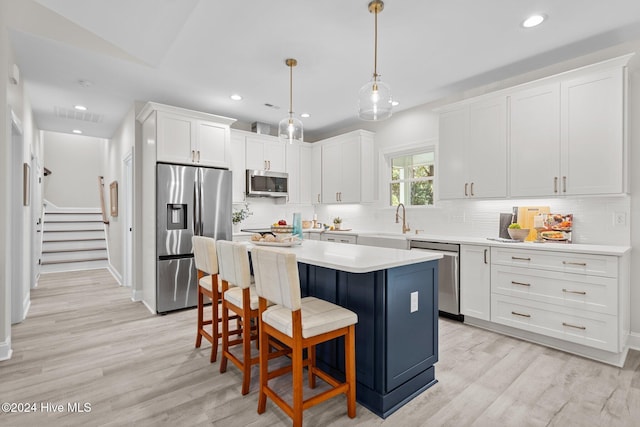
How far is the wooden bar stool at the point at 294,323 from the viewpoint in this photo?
178 centimetres

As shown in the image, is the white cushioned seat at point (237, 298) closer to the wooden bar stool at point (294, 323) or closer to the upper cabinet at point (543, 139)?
the wooden bar stool at point (294, 323)

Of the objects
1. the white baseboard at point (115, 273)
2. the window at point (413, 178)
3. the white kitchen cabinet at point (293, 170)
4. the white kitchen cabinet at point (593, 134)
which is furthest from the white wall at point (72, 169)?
the white kitchen cabinet at point (593, 134)

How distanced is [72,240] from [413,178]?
7.67 metres

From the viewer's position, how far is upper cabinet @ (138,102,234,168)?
13.2ft

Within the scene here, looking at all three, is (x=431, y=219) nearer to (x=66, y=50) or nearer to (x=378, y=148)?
(x=378, y=148)

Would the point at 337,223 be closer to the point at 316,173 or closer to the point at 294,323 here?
the point at 316,173

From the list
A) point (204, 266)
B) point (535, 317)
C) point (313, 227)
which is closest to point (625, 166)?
point (535, 317)

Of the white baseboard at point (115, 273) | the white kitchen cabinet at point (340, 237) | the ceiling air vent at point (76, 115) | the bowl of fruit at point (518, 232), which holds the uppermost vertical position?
the ceiling air vent at point (76, 115)

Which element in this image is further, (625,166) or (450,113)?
(450,113)

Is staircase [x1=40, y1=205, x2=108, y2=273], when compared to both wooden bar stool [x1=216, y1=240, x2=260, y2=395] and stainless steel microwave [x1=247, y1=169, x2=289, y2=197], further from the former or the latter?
wooden bar stool [x1=216, y1=240, x2=260, y2=395]

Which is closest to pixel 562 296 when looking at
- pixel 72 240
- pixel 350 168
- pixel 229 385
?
pixel 229 385

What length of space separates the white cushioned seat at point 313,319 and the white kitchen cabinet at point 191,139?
2916 millimetres

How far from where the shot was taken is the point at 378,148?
210 inches

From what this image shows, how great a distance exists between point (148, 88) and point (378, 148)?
3.35 m
